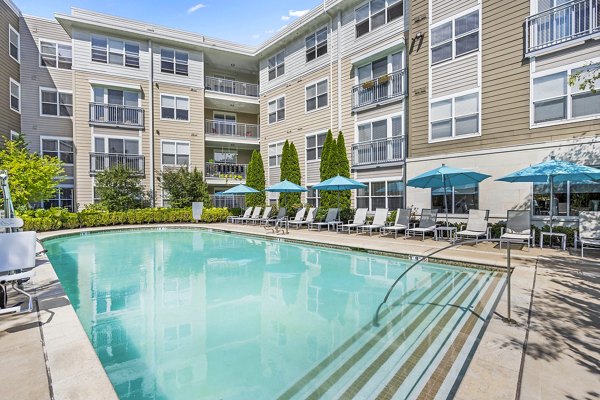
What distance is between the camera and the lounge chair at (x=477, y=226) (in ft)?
32.9

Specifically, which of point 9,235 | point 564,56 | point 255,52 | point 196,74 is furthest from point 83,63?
point 564,56

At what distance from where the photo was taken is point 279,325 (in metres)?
4.69

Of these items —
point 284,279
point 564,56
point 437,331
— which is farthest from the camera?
point 564,56

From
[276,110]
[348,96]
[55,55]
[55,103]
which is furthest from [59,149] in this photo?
[348,96]

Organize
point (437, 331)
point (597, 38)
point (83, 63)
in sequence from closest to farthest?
point (437, 331), point (597, 38), point (83, 63)

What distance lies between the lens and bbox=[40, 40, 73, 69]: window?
1916 cm

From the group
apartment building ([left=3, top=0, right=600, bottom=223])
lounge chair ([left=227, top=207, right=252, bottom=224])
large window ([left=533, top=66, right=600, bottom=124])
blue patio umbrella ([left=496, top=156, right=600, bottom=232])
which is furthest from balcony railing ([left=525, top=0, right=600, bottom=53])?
lounge chair ([left=227, top=207, right=252, bottom=224])

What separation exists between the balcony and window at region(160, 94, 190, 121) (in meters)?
1.39

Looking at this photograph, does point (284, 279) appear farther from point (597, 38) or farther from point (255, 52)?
point (255, 52)

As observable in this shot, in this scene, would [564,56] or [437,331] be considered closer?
[437,331]

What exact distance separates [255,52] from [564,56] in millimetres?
16943

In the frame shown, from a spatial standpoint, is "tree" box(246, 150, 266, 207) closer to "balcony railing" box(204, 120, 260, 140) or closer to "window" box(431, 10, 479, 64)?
"balcony railing" box(204, 120, 260, 140)

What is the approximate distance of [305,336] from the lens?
169 inches

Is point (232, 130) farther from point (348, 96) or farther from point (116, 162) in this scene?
point (348, 96)
